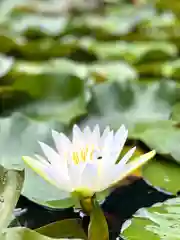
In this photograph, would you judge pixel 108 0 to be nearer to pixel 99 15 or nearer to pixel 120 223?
pixel 99 15

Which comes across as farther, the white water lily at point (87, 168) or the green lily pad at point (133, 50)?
the green lily pad at point (133, 50)

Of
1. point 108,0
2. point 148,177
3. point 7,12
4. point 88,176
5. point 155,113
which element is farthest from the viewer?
point 108,0

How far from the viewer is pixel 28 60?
54.4 inches

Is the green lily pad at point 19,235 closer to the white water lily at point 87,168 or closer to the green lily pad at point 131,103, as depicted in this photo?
the white water lily at point 87,168

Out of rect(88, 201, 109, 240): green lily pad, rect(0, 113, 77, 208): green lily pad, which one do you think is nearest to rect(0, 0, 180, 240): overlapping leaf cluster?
rect(0, 113, 77, 208): green lily pad

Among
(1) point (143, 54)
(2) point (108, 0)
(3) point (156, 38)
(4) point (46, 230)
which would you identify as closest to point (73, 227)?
(4) point (46, 230)

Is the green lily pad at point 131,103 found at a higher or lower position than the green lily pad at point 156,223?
higher

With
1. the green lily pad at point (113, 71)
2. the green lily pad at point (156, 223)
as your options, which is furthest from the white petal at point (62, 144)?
the green lily pad at point (113, 71)

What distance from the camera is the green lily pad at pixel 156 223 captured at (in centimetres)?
57

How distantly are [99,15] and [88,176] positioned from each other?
62.4 inches

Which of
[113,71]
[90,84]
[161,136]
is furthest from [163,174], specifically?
[113,71]

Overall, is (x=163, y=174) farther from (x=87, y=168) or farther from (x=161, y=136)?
(x=87, y=168)

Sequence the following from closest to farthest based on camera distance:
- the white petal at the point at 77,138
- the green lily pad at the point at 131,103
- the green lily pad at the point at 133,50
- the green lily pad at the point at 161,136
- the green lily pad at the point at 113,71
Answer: the white petal at the point at 77,138
the green lily pad at the point at 161,136
the green lily pad at the point at 131,103
the green lily pad at the point at 113,71
the green lily pad at the point at 133,50

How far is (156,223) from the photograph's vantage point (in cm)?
60
